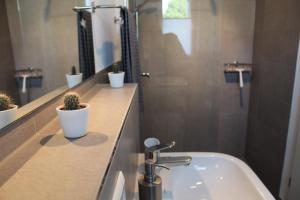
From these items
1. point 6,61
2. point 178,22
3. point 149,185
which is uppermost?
point 178,22

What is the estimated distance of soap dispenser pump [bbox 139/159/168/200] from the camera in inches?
41.7

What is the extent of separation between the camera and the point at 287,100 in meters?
2.04

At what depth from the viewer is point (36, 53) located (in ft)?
2.99

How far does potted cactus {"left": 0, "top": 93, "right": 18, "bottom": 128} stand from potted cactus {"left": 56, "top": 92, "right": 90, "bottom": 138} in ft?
0.39

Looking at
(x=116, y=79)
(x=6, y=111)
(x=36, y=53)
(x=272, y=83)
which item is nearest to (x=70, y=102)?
(x=6, y=111)

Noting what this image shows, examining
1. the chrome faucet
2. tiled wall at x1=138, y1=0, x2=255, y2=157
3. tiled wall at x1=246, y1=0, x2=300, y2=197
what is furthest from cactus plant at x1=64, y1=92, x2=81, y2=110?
tiled wall at x1=138, y1=0, x2=255, y2=157

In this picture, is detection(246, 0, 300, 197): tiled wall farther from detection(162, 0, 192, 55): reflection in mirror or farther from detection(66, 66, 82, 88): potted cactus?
detection(66, 66, 82, 88): potted cactus

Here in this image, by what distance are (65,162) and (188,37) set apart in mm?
2265

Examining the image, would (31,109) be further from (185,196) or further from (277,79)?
(277,79)

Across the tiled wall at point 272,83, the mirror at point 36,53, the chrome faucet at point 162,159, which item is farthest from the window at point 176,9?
the chrome faucet at point 162,159

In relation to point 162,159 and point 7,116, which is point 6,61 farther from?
point 162,159

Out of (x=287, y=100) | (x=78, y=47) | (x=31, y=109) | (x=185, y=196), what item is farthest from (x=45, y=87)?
(x=287, y=100)

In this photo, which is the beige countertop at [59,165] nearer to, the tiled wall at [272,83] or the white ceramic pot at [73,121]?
the white ceramic pot at [73,121]

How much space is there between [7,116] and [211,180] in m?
1.14
